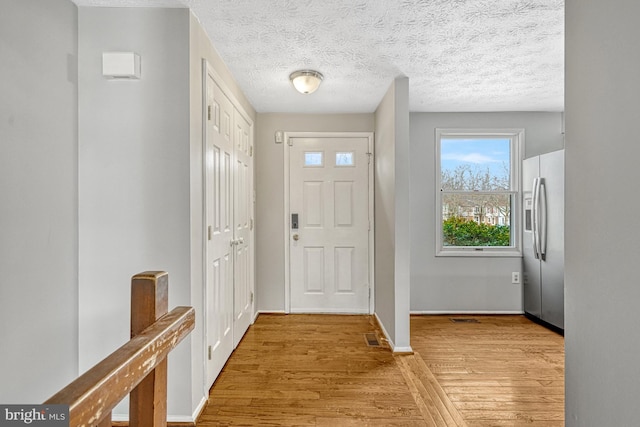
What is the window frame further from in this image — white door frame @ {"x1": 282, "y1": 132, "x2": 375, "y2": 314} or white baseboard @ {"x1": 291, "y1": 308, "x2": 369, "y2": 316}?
white baseboard @ {"x1": 291, "y1": 308, "x2": 369, "y2": 316}

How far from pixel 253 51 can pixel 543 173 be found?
3.04 m

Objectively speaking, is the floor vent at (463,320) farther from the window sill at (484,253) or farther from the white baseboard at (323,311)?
the white baseboard at (323,311)

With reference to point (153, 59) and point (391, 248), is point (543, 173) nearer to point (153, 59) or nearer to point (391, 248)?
point (391, 248)

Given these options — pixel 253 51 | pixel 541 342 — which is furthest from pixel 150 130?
pixel 541 342

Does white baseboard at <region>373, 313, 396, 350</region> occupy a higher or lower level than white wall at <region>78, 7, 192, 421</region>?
lower

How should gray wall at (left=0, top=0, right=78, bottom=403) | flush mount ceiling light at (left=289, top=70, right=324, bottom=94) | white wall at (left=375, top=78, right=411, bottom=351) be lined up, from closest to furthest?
gray wall at (left=0, top=0, right=78, bottom=403), flush mount ceiling light at (left=289, top=70, right=324, bottom=94), white wall at (left=375, top=78, right=411, bottom=351)

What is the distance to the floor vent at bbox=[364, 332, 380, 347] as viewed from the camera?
10.4 ft

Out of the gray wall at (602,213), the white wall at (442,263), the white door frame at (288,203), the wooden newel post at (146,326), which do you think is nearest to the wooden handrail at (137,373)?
the wooden newel post at (146,326)

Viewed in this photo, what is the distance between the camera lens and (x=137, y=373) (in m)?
0.59

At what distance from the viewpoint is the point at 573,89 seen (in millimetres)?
1149

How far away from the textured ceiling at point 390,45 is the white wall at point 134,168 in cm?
18

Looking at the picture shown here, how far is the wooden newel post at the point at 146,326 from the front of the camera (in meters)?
0.74

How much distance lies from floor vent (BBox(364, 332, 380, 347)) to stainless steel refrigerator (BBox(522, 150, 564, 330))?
1748 mm

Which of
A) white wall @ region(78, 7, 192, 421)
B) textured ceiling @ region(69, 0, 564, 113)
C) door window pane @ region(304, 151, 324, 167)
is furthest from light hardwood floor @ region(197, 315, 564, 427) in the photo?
textured ceiling @ region(69, 0, 564, 113)
